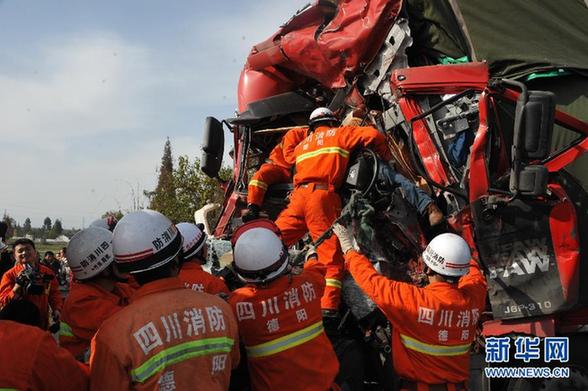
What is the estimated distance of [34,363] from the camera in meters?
1.74

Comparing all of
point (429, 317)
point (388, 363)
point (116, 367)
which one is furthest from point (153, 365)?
point (388, 363)

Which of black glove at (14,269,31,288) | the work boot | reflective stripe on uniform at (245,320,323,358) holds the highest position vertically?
the work boot

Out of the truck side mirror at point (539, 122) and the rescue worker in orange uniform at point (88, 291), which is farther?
the truck side mirror at point (539, 122)

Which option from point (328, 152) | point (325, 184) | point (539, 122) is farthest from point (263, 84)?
point (539, 122)

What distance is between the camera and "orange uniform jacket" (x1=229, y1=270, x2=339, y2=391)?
103 inches

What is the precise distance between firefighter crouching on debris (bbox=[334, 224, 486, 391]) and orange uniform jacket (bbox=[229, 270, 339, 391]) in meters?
0.51

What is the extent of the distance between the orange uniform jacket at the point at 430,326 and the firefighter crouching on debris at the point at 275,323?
0.50 metres

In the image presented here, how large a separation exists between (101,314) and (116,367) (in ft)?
2.87

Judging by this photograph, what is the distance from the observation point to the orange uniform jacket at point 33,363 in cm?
169

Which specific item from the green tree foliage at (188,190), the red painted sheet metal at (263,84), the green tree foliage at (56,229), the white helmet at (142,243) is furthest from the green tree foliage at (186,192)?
the green tree foliage at (56,229)

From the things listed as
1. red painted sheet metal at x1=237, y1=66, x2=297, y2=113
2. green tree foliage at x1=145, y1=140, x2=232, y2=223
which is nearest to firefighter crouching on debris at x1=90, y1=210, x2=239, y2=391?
red painted sheet metal at x1=237, y1=66, x2=297, y2=113

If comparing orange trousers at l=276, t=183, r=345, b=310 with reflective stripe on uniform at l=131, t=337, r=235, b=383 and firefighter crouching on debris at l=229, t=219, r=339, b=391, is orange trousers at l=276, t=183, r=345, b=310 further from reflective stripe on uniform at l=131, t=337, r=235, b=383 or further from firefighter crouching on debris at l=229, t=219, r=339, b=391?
reflective stripe on uniform at l=131, t=337, r=235, b=383

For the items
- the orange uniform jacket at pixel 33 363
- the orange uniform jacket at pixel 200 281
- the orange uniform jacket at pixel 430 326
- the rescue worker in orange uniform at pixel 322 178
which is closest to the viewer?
the orange uniform jacket at pixel 33 363

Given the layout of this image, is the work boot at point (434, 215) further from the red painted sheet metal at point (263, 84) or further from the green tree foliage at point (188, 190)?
the green tree foliage at point (188, 190)
